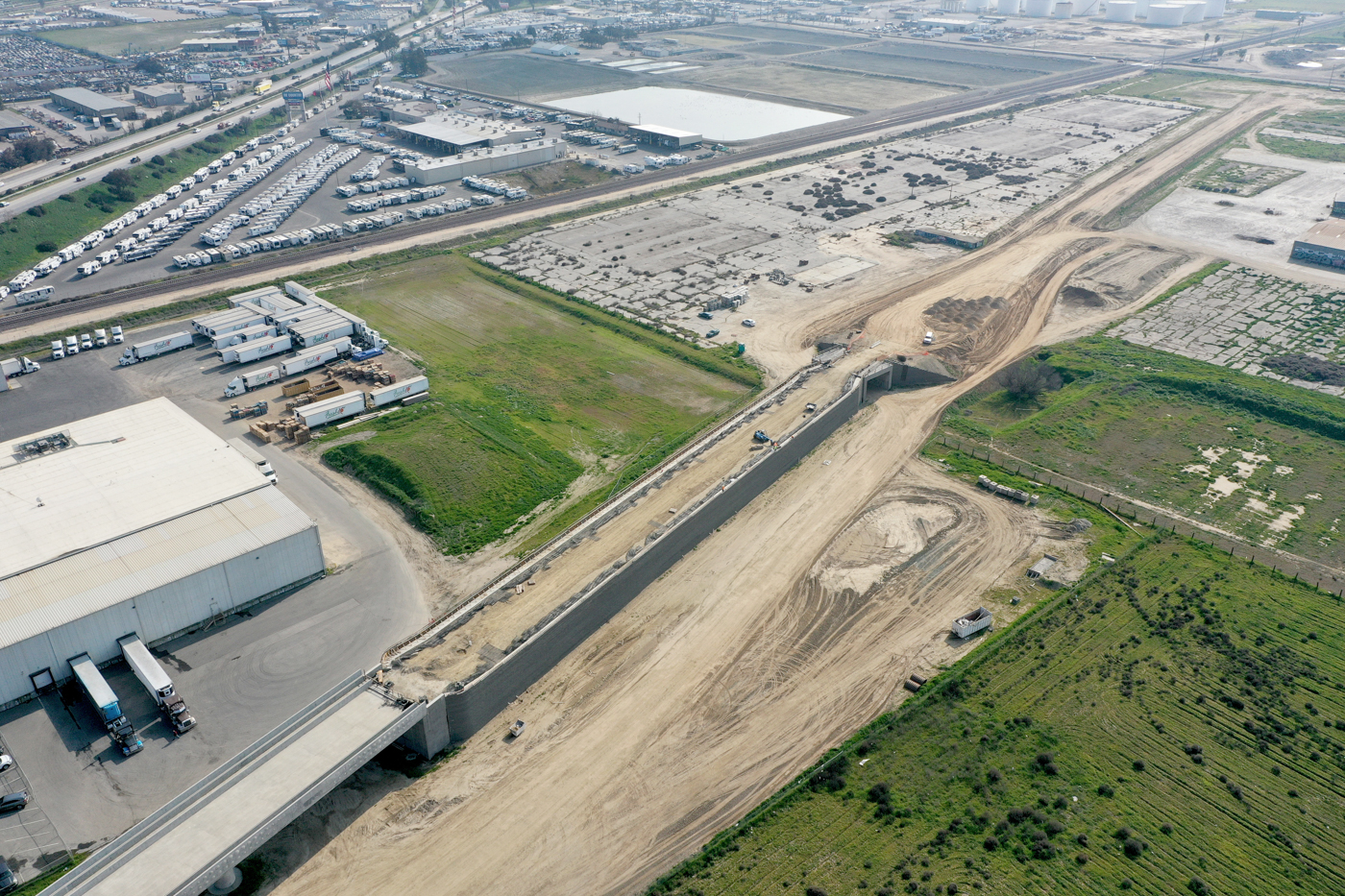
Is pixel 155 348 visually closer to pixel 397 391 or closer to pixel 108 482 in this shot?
pixel 397 391

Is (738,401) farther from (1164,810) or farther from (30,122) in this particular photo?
(30,122)

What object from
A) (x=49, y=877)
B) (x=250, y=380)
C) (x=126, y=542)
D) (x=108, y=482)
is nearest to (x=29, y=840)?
(x=49, y=877)

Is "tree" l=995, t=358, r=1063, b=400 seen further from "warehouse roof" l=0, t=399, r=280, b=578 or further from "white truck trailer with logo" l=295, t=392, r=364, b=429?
"warehouse roof" l=0, t=399, r=280, b=578

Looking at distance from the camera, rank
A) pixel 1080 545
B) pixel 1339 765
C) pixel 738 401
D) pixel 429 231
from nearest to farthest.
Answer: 1. pixel 1339 765
2. pixel 1080 545
3. pixel 738 401
4. pixel 429 231

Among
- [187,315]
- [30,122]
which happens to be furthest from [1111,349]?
[30,122]

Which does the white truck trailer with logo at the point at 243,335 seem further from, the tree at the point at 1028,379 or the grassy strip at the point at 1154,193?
the grassy strip at the point at 1154,193

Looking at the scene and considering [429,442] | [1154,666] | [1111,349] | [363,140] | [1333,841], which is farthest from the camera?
[363,140]

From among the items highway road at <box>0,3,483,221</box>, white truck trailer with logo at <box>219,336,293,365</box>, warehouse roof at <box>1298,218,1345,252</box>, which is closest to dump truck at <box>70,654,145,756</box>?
white truck trailer with logo at <box>219,336,293,365</box>
